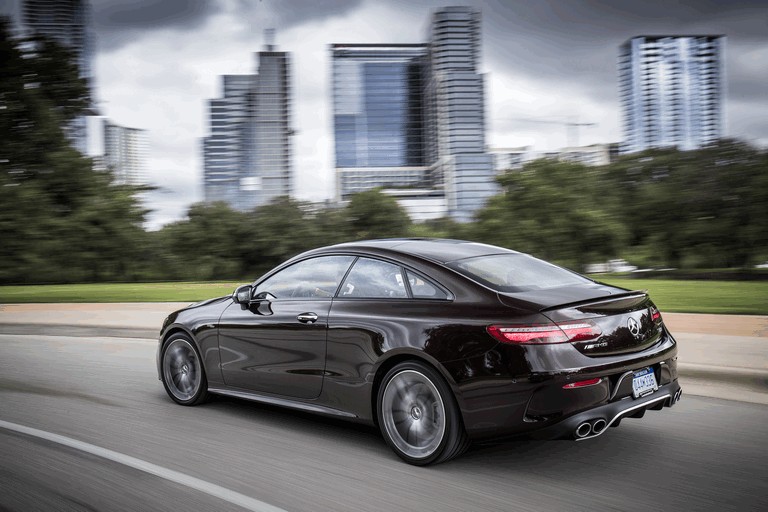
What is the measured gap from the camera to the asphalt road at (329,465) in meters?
4.00

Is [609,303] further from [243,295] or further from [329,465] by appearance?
[243,295]

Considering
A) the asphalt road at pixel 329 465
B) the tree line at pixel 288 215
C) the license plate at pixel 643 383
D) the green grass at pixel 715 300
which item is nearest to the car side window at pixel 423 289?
the asphalt road at pixel 329 465

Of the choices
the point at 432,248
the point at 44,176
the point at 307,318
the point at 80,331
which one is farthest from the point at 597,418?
the point at 44,176

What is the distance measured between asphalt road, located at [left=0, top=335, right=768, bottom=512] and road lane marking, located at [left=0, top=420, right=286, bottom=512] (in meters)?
0.01

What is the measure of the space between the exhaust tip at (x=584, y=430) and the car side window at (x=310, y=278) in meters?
2.08

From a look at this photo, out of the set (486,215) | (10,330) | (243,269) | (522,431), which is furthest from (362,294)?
(243,269)

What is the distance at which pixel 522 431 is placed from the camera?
4.14 meters

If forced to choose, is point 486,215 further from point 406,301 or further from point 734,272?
point 406,301

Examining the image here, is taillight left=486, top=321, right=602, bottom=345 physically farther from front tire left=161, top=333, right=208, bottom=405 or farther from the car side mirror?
front tire left=161, top=333, right=208, bottom=405

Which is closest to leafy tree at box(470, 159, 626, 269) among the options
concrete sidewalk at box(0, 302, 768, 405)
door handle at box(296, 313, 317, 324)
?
concrete sidewalk at box(0, 302, 768, 405)

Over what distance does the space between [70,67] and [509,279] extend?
28.1m

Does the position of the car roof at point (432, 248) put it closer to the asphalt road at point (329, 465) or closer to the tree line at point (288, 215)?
the asphalt road at point (329, 465)

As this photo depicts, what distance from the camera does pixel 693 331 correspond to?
9.99m

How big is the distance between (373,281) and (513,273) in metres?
1.01
